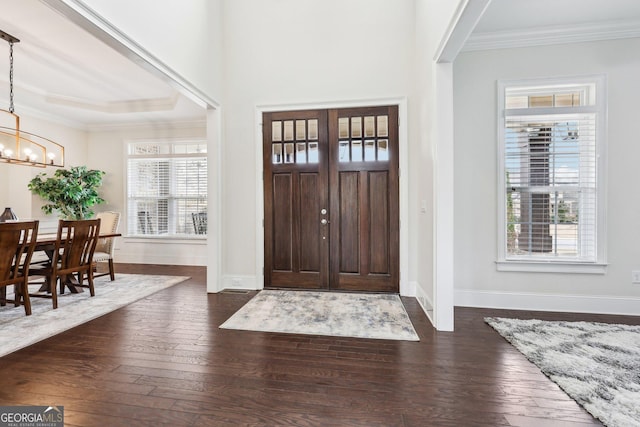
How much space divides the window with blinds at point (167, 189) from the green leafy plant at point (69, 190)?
62cm

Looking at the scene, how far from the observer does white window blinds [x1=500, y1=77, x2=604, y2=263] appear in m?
3.06

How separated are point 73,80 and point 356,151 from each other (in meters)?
4.54

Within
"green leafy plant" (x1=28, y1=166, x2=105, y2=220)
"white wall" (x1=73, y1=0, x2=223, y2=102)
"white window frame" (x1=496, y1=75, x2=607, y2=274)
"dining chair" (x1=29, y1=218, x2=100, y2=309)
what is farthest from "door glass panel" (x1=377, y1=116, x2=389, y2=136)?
"green leafy plant" (x1=28, y1=166, x2=105, y2=220)

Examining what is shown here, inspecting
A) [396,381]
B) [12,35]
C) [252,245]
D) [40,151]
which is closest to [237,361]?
[396,381]

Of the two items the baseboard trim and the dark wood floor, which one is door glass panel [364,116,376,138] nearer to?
the baseboard trim

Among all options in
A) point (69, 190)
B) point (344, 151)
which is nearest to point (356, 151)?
point (344, 151)

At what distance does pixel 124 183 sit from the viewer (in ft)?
19.7

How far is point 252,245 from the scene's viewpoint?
4.07 m

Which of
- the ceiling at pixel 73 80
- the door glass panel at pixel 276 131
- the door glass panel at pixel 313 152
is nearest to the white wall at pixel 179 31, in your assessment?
the ceiling at pixel 73 80

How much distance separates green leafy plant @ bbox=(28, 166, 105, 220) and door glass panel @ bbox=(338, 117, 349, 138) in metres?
4.98

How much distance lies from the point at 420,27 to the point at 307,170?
2205 millimetres

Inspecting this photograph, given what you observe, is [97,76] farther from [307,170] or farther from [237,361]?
[237,361]

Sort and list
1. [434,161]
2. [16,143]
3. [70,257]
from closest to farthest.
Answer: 1. [434,161]
2. [70,257]
3. [16,143]

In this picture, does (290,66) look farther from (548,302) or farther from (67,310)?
(548,302)
